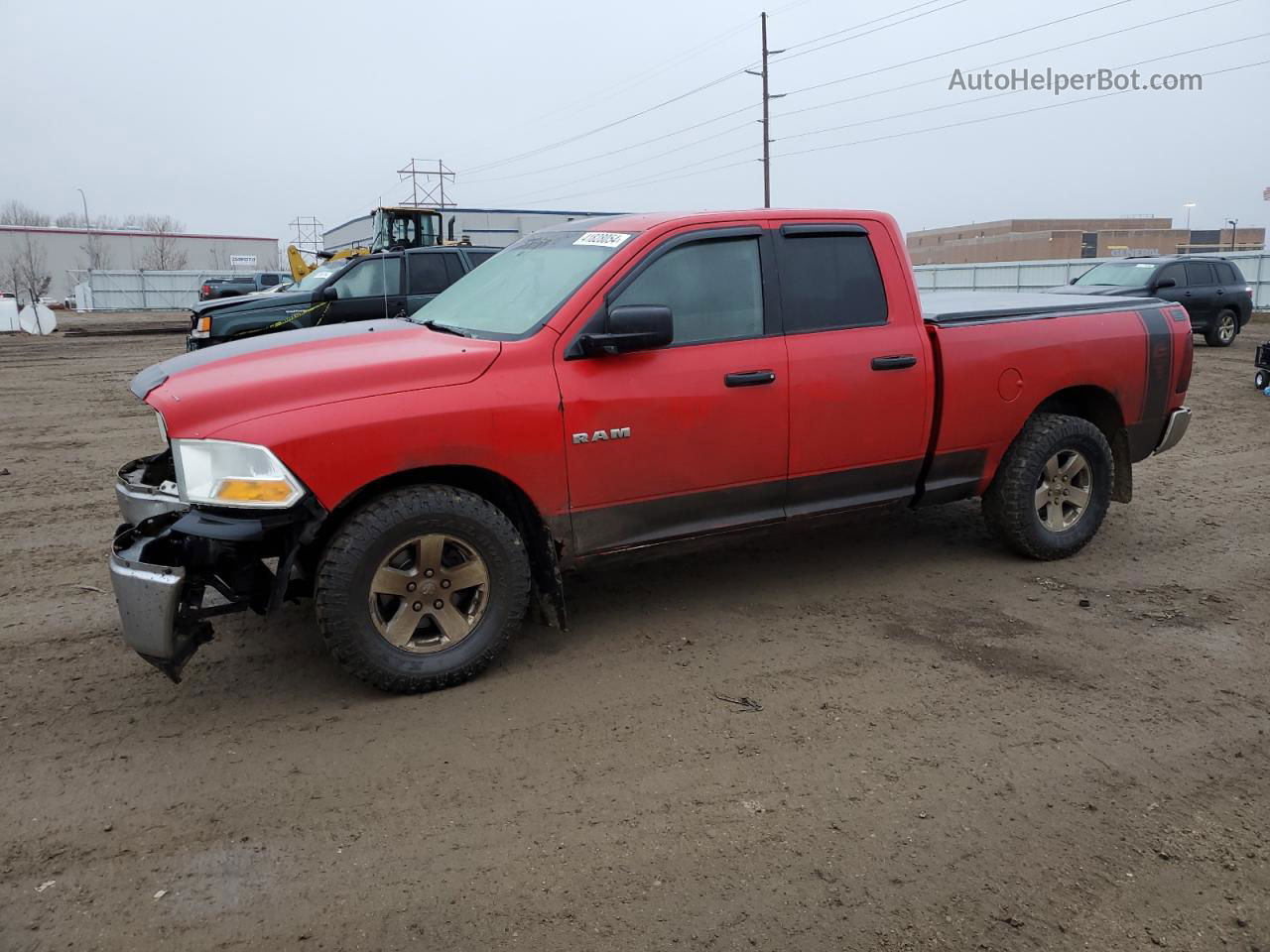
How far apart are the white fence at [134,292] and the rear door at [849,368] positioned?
51636 mm

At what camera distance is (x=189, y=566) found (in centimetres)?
361

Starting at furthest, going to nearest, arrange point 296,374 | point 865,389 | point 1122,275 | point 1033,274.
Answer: point 1033,274 → point 1122,275 → point 865,389 → point 296,374

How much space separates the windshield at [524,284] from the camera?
4.35 metres

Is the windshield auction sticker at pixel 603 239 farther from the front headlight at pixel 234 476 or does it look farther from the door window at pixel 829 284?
the front headlight at pixel 234 476

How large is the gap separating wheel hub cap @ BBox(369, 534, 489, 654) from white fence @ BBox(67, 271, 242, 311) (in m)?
52.0

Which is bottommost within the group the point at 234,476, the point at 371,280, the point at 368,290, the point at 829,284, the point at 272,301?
the point at 234,476

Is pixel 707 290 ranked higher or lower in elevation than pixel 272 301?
lower

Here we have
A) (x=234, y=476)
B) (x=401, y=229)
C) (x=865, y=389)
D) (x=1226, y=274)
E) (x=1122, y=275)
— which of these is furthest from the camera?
(x=401, y=229)

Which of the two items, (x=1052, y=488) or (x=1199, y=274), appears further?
(x=1199, y=274)

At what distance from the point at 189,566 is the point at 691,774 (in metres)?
2.02

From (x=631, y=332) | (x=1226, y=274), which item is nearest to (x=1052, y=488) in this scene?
(x=631, y=332)

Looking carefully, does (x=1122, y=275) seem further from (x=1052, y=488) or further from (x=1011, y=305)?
(x=1052, y=488)

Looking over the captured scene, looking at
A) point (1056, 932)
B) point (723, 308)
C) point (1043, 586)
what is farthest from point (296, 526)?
point (1043, 586)

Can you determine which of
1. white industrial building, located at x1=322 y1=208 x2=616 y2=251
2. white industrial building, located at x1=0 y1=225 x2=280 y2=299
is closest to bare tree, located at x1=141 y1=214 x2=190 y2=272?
white industrial building, located at x1=0 y1=225 x2=280 y2=299
